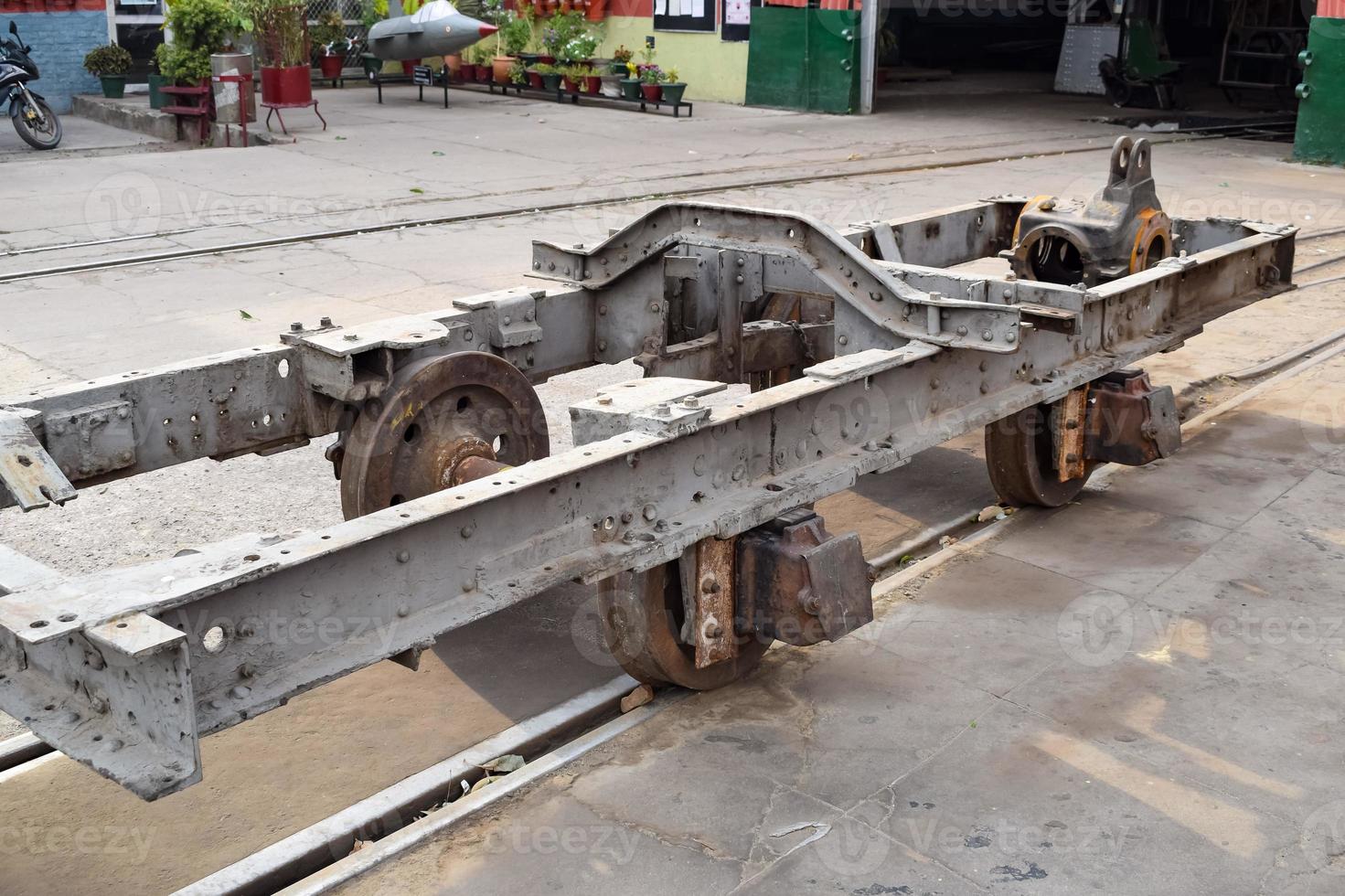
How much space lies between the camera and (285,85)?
1716 centimetres

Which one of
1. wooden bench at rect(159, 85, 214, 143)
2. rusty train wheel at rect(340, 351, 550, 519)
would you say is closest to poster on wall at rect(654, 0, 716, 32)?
wooden bench at rect(159, 85, 214, 143)

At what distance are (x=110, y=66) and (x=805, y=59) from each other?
388 inches

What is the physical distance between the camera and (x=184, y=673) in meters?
2.40

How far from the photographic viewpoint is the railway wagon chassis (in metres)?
2.57

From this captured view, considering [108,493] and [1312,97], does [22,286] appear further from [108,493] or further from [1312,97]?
[1312,97]

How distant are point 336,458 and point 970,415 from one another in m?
2.04

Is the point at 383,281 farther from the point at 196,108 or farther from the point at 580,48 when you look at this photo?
the point at 580,48

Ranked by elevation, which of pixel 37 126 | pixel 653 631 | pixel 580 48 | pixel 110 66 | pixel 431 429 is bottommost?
pixel 653 631

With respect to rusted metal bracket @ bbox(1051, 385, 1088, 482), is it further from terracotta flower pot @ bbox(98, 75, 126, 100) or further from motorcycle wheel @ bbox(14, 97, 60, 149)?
terracotta flower pot @ bbox(98, 75, 126, 100)

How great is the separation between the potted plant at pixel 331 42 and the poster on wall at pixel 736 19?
626 cm

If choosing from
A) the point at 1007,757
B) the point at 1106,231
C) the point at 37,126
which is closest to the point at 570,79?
the point at 37,126

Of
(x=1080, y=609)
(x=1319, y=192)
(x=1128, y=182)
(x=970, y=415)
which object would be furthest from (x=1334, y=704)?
(x=1319, y=192)

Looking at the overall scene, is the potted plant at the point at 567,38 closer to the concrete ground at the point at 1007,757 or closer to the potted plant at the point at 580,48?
the potted plant at the point at 580,48

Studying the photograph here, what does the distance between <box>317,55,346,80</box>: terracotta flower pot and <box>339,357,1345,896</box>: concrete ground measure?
19.7 m
